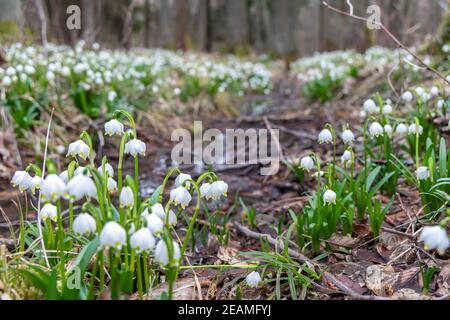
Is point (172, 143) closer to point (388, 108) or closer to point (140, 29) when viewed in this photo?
point (388, 108)

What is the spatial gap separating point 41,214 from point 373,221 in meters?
1.61

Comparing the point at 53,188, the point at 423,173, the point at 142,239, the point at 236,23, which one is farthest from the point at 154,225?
the point at 236,23

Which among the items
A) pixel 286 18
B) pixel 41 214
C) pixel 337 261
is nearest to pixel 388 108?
pixel 337 261

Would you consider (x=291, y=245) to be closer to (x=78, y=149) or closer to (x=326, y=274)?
(x=326, y=274)

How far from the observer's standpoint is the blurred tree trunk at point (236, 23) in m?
17.8

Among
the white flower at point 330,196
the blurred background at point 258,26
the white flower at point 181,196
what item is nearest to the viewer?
the white flower at point 181,196

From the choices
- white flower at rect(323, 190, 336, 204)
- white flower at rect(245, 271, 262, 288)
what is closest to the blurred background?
white flower at rect(323, 190, 336, 204)

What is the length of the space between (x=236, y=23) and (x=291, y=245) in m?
16.7

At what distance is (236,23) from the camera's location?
18141 mm

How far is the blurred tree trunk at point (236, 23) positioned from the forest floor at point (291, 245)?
13.3 metres

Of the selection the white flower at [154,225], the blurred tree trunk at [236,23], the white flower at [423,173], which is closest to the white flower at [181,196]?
the white flower at [154,225]

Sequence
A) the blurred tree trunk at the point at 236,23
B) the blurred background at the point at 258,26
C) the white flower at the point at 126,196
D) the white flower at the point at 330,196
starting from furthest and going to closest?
the blurred tree trunk at the point at 236,23
the blurred background at the point at 258,26
the white flower at the point at 330,196
the white flower at the point at 126,196

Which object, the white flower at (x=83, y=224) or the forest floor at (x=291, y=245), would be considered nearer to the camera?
the white flower at (x=83, y=224)

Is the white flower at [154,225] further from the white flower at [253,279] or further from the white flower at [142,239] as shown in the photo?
the white flower at [253,279]
